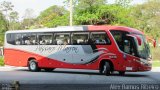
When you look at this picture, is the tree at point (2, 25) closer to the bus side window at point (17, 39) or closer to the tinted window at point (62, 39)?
the bus side window at point (17, 39)

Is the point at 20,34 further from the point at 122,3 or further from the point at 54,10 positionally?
the point at 54,10

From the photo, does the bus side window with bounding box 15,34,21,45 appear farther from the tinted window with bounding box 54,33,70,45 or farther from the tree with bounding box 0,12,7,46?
the tree with bounding box 0,12,7,46

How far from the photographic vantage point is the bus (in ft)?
78.0

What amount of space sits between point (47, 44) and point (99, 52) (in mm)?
4452

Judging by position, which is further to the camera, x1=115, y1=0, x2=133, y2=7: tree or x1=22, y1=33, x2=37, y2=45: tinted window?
x1=115, y1=0, x2=133, y2=7: tree

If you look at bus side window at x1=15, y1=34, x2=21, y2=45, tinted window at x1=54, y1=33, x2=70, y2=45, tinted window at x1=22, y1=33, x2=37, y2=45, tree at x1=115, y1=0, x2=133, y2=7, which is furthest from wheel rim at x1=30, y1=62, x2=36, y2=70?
tree at x1=115, y1=0, x2=133, y2=7

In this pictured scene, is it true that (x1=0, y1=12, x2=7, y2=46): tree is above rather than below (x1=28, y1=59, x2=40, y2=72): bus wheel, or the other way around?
above

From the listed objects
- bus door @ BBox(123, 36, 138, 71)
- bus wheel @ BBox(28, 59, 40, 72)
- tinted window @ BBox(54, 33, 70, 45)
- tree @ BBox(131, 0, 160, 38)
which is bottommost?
bus wheel @ BBox(28, 59, 40, 72)

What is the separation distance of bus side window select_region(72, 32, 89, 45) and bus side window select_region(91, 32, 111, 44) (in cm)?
46

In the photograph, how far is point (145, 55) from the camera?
24.0 metres

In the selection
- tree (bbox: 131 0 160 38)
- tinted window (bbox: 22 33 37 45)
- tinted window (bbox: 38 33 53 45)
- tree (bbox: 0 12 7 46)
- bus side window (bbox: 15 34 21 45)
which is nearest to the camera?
tinted window (bbox: 38 33 53 45)

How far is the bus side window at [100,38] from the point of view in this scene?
24.2 m

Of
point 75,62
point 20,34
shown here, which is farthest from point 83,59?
point 20,34

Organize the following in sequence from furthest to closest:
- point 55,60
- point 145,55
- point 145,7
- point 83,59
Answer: point 145,7, point 55,60, point 83,59, point 145,55
